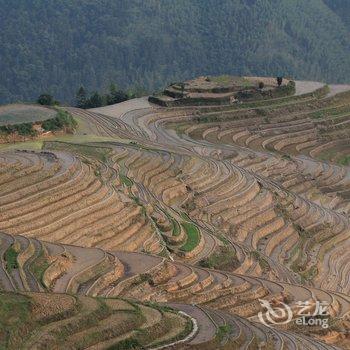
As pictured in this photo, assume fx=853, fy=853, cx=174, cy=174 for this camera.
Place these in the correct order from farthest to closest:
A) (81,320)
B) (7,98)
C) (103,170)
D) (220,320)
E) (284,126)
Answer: (7,98), (284,126), (103,170), (220,320), (81,320)

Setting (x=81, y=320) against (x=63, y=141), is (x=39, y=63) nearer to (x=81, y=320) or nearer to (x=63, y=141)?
(x=63, y=141)

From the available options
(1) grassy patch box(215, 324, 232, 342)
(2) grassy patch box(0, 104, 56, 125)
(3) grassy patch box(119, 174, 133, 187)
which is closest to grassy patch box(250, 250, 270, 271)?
(3) grassy patch box(119, 174, 133, 187)

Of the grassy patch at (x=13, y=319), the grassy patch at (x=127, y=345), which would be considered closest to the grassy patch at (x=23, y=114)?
the grassy patch at (x=13, y=319)

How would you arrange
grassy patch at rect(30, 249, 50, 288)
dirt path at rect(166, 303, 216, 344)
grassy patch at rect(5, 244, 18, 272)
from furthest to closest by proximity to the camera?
grassy patch at rect(30, 249, 50, 288) < grassy patch at rect(5, 244, 18, 272) < dirt path at rect(166, 303, 216, 344)

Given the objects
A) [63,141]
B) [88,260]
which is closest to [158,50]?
[63,141]

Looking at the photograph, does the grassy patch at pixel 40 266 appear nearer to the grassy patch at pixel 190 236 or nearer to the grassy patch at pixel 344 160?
the grassy patch at pixel 190 236

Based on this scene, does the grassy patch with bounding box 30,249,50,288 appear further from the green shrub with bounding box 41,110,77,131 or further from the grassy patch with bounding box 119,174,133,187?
the green shrub with bounding box 41,110,77,131

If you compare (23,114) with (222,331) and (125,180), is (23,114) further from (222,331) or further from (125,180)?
(222,331)
